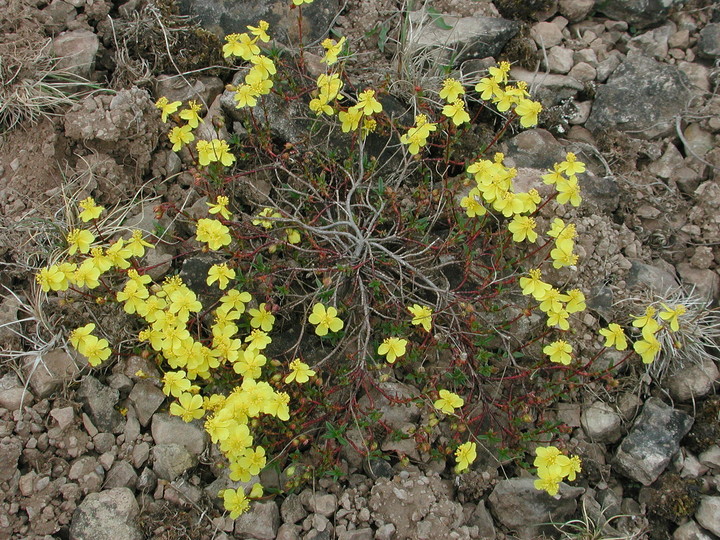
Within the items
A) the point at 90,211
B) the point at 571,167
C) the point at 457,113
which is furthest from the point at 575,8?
the point at 90,211

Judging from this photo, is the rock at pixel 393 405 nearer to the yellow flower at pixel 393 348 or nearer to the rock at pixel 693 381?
the yellow flower at pixel 393 348

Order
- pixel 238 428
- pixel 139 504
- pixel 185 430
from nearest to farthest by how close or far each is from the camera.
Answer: pixel 238 428
pixel 139 504
pixel 185 430

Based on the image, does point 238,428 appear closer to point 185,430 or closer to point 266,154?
point 185,430

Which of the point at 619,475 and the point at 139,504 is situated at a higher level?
the point at 139,504

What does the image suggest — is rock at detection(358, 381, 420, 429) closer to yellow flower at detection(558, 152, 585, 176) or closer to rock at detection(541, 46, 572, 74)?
yellow flower at detection(558, 152, 585, 176)

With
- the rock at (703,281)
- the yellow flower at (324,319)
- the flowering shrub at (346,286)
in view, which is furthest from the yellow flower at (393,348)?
the rock at (703,281)

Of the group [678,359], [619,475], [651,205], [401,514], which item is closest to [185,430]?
[401,514]
